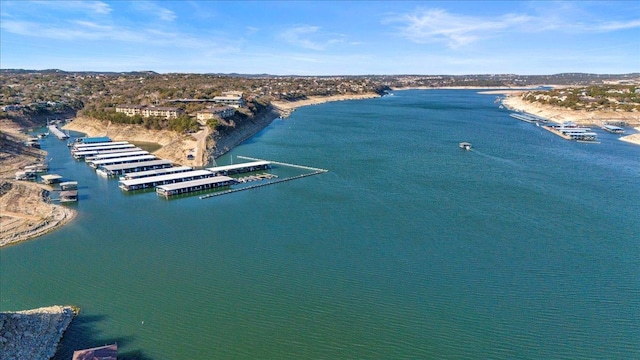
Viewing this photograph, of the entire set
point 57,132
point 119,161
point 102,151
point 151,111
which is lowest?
point 119,161

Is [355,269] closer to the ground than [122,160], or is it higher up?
closer to the ground

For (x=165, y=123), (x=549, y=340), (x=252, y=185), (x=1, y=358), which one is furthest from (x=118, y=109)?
(x=549, y=340)

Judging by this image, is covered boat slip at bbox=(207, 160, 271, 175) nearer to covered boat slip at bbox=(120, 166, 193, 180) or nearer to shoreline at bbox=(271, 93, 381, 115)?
covered boat slip at bbox=(120, 166, 193, 180)

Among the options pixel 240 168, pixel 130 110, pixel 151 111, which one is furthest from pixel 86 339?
pixel 130 110

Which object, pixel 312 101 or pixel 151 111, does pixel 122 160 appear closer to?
pixel 151 111

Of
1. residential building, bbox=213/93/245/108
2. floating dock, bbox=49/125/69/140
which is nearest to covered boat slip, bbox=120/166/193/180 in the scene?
floating dock, bbox=49/125/69/140

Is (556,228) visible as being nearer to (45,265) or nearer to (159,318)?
(159,318)
